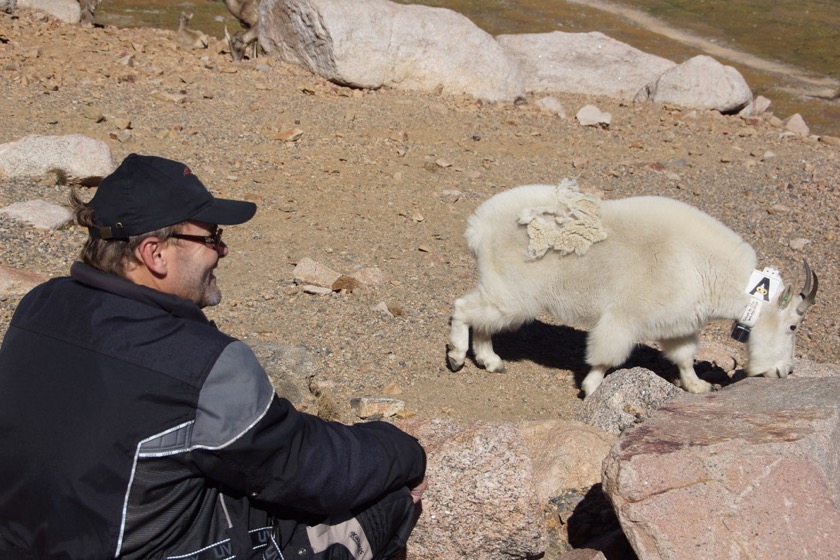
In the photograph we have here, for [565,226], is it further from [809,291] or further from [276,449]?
[276,449]

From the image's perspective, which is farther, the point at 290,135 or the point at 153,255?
the point at 290,135

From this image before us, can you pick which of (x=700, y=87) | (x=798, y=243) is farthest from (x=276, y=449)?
(x=700, y=87)

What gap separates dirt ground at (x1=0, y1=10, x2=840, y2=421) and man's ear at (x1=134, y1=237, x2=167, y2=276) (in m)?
3.19

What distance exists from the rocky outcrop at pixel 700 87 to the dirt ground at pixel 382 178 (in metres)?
0.84

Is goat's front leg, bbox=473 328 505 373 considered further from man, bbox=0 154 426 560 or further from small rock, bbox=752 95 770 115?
small rock, bbox=752 95 770 115

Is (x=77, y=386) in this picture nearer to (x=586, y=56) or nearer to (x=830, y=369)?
(x=830, y=369)

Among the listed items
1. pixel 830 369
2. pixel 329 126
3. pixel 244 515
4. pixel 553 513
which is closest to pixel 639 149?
pixel 329 126

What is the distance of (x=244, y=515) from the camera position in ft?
10.9

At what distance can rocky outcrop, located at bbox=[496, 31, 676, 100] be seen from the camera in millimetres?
19906

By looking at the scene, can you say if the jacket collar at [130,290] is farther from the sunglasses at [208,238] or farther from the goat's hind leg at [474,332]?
the goat's hind leg at [474,332]

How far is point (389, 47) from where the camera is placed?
53.0 ft

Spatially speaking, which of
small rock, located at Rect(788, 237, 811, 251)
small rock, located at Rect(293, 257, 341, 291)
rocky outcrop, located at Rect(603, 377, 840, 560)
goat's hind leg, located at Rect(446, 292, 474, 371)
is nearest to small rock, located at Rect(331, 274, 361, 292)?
small rock, located at Rect(293, 257, 341, 291)

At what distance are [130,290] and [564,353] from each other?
590 cm

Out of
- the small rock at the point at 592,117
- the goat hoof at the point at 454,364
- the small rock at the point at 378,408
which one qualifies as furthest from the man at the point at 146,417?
the small rock at the point at 592,117
